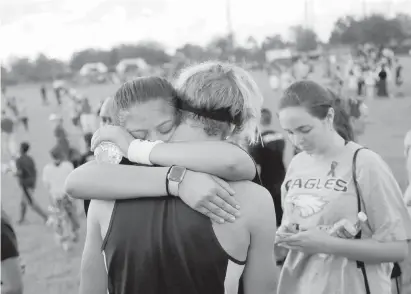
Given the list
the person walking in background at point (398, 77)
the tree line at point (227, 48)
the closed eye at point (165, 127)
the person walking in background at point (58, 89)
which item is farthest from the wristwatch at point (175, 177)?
the person walking in background at point (58, 89)

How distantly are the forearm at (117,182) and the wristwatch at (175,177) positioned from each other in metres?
0.01

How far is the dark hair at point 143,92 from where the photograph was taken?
1093 mm

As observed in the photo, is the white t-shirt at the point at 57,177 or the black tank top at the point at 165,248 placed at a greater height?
the black tank top at the point at 165,248

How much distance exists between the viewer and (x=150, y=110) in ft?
3.59

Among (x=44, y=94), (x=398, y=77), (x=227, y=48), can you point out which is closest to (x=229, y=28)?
(x=227, y=48)

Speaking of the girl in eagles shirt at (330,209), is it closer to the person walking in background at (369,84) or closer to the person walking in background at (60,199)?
the person walking in background at (60,199)

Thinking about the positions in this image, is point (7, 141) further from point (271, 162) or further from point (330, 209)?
point (330, 209)

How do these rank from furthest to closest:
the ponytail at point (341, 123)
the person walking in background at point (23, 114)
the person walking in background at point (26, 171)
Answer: the person walking in background at point (23, 114), the person walking in background at point (26, 171), the ponytail at point (341, 123)

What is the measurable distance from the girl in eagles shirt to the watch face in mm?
655

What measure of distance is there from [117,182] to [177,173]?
129 millimetres

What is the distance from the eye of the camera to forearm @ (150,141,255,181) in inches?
41.0

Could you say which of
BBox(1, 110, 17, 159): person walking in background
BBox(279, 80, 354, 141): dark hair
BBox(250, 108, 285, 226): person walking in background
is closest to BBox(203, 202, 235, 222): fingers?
BBox(279, 80, 354, 141): dark hair

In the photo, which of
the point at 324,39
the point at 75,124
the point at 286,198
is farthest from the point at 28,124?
the point at 286,198

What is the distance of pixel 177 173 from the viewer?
3.46ft
